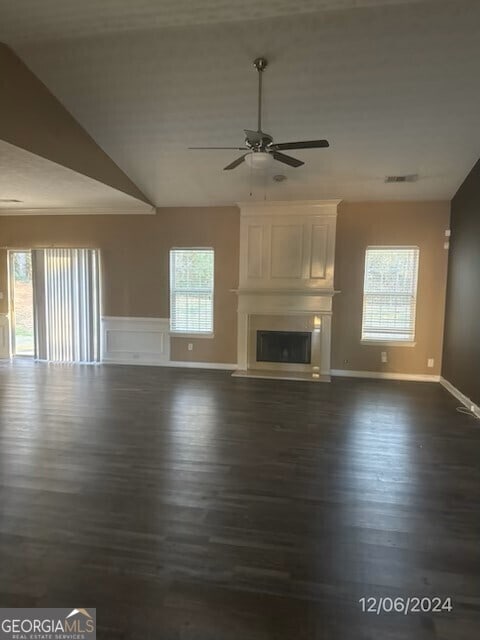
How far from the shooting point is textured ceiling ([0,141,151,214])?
13.4ft

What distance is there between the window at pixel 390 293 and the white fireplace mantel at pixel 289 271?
66 cm

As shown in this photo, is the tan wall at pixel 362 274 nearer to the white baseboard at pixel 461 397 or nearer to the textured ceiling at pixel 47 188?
the white baseboard at pixel 461 397

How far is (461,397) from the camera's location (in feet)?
16.5

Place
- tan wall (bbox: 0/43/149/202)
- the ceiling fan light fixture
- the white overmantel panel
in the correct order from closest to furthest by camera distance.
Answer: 1. the ceiling fan light fixture
2. tan wall (bbox: 0/43/149/202)
3. the white overmantel panel

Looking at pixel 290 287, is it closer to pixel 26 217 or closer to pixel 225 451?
pixel 225 451

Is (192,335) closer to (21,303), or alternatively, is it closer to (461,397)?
(21,303)

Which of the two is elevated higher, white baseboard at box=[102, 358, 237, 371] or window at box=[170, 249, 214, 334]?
window at box=[170, 249, 214, 334]

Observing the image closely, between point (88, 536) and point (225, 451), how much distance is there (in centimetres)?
137

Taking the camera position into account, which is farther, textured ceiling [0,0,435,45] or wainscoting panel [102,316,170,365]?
wainscoting panel [102,316,170,365]

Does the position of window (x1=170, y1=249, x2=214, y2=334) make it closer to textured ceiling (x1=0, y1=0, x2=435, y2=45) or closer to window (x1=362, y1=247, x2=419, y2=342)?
window (x1=362, y1=247, x2=419, y2=342)

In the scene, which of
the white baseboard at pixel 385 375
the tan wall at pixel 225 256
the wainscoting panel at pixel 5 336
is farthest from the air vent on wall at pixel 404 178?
the wainscoting panel at pixel 5 336

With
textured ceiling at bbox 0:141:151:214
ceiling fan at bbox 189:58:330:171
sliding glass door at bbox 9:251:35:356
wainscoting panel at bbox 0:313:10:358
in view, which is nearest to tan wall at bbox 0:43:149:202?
textured ceiling at bbox 0:141:151:214

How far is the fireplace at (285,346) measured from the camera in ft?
20.8

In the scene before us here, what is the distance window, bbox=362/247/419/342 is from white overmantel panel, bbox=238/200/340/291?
69 cm
